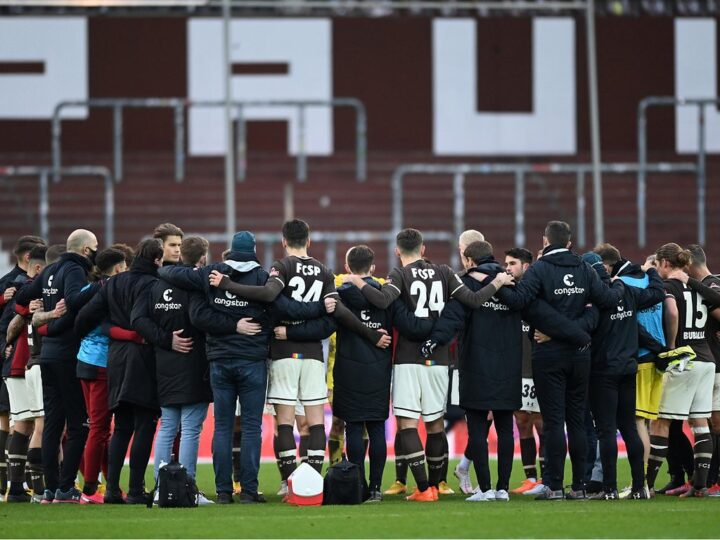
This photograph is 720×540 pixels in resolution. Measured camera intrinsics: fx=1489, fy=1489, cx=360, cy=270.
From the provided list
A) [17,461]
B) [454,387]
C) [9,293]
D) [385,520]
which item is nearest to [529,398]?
[454,387]

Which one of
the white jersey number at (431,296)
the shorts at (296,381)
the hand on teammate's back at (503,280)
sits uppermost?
the hand on teammate's back at (503,280)

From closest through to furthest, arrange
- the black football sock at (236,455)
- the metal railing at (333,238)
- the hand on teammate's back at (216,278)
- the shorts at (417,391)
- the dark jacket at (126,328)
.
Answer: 1. the hand on teammate's back at (216,278)
2. the dark jacket at (126,328)
3. the shorts at (417,391)
4. the black football sock at (236,455)
5. the metal railing at (333,238)

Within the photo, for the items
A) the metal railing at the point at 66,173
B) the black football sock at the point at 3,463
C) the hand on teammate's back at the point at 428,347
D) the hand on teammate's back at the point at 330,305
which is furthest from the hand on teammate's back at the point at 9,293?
the metal railing at the point at 66,173

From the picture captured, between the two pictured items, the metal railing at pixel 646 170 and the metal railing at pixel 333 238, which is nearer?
the metal railing at pixel 333 238

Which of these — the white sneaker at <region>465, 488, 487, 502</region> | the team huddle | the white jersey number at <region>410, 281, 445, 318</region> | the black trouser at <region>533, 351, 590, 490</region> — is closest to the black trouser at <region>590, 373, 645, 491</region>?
the team huddle

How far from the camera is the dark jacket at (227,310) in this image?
37.7ft

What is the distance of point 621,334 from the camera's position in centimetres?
1206

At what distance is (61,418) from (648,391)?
16.0ft

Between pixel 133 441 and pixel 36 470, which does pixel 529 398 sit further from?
pixel 36 470

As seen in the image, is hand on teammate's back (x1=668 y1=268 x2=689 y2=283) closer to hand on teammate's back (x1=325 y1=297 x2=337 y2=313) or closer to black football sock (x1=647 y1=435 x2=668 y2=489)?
black football sock (x1=647 y1=435 x2=668 y2=489)

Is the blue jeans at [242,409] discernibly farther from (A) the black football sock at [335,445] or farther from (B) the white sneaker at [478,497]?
(B) the white sneaker at [478,497]

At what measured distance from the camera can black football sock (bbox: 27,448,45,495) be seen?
1234 cm

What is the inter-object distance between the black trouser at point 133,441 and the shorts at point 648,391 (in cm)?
403

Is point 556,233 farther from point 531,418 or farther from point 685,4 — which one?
point 685,4
